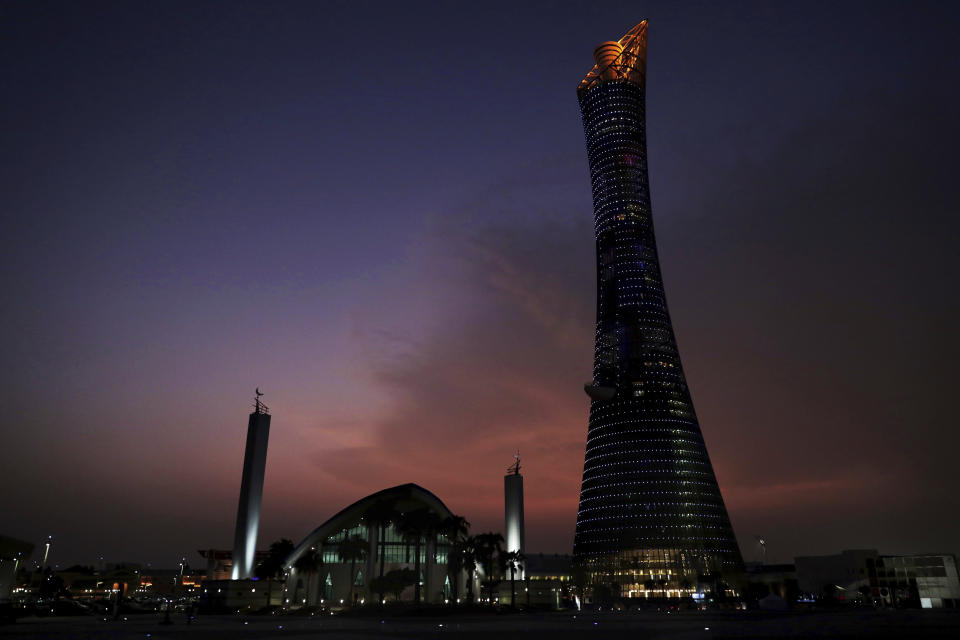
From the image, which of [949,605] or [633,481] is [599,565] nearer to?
[633,481]

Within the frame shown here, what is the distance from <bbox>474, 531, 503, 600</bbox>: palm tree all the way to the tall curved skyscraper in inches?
1707

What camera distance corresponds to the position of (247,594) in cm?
8206

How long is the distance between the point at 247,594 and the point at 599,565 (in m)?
68.9

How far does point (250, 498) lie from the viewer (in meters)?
85.5

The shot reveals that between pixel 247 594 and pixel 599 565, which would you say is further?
pixel 599 565

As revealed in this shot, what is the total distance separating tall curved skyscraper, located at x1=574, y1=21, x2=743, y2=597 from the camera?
123 meters

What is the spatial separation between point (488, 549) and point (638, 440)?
48.5 m

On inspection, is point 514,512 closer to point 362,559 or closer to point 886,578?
point 362,559

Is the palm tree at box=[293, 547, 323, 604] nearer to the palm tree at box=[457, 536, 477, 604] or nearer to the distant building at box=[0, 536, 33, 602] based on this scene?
the palm tree at box=[457, 536, 477, 604]

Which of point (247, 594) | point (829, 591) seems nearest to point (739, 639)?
point (247, 594)

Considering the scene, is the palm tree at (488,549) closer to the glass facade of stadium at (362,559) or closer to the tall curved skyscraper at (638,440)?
the glass facade of stadium at (362,559)

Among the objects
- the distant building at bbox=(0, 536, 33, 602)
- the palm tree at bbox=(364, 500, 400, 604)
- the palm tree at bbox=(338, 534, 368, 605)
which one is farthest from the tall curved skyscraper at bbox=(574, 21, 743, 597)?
the distant building at bbox=(0, 536, 33, 602)

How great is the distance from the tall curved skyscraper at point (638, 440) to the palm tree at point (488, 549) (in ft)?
142

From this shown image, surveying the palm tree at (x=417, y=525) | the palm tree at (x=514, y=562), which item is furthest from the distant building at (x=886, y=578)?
the palm tree at (x=417, y=525)
